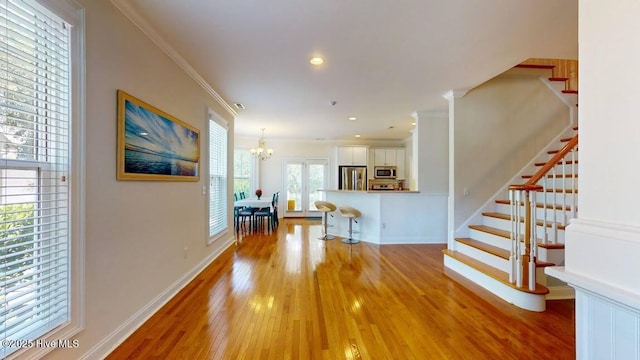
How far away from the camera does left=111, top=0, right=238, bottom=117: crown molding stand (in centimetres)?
202

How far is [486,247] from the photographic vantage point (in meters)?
3.42

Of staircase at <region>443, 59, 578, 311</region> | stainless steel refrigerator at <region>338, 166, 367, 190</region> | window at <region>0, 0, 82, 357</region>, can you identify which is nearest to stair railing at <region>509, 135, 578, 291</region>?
staircase at <region>443, 59, 578, 311</region>

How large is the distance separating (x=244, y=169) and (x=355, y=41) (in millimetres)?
6660

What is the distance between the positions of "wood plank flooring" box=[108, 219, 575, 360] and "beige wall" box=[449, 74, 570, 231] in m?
1.42

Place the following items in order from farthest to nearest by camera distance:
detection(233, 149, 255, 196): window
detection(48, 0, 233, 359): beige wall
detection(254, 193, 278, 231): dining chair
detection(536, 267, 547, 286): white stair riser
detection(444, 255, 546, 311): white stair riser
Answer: detection(233, 149, 255, 196): window < detection(254, 193, 278, 231): dining chair < detection(536, 267, 547, 286): white stair riser < detection(444, 255, 546, 311): white stair riser < detection(48, 0, 233, 359): beige wall

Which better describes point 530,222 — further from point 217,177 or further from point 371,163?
point 371,163

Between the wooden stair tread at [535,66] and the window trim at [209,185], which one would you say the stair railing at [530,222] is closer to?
the wooden stair tread at [535,66]

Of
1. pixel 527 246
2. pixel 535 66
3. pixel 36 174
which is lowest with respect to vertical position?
pixel 527 246

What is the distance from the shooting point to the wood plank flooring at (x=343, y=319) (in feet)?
6.31

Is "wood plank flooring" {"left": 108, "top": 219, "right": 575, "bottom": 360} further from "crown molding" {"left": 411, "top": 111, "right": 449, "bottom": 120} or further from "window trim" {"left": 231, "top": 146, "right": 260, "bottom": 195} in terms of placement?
"window trim" {"left": 231, "top": 146, "right": 260, "bottom": 195}

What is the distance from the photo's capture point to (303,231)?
657 cm

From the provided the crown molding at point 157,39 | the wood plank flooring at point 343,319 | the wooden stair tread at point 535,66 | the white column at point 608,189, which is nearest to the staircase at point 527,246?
the wood plank flooring at point 343,319

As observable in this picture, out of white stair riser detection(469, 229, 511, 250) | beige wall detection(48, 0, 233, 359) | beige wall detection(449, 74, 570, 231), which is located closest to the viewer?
beige wall detection(48, 0, 233, 359)

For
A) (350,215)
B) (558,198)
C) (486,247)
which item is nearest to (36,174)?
(486,247)
